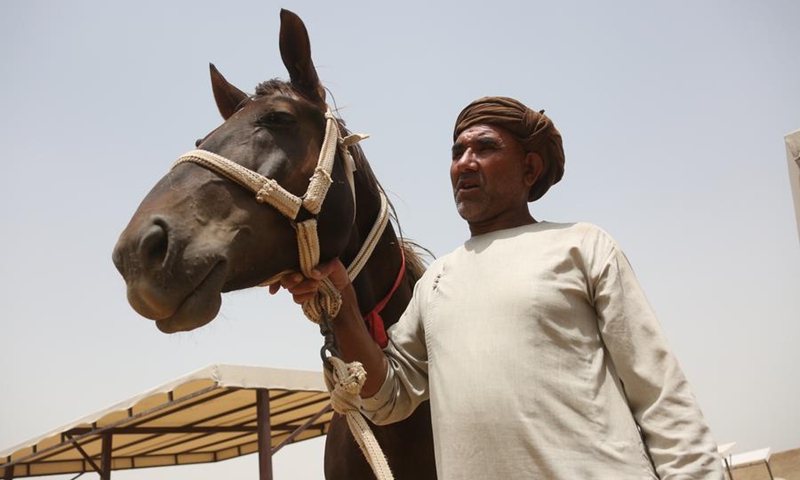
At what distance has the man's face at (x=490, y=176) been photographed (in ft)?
6.20

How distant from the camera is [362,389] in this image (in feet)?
6.11

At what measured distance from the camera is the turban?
191 cm

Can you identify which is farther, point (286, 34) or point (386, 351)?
point (286, 34)

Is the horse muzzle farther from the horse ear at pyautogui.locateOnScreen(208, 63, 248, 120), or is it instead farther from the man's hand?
the horse ear at pyautogui.locateOnScreen(208, 63, 248, 120)

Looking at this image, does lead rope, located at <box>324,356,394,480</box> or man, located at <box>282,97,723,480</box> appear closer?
man, located at <box>282,97,723,480</box>

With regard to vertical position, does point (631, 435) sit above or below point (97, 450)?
above

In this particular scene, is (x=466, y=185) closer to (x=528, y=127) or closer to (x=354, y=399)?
(x=528, y=127)

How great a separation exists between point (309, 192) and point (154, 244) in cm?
50

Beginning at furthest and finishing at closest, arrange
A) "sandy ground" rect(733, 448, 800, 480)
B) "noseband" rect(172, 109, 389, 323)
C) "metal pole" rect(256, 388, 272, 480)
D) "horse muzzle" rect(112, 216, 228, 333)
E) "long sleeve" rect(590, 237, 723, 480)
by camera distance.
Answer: "sandy ground" rect(733, 448, 800, 480) → "metal pole" rect(256, 388, 272, 480) → "noseband" rect(172, 109, 389, 323) → "horse muzzle" rect(112, 216, 228, 333) → "long sleeve" rect(590, 237, 723, 480)

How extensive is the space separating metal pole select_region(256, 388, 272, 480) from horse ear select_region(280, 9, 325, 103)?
5.61 m

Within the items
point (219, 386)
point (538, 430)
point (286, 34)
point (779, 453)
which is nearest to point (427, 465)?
point (538, 430)

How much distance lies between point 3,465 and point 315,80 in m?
9.52

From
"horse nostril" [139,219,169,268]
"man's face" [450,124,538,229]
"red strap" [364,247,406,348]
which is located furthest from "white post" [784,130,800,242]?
"horse nostril" [139,219,169,268]

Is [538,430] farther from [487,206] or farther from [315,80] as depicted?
[315,80]
